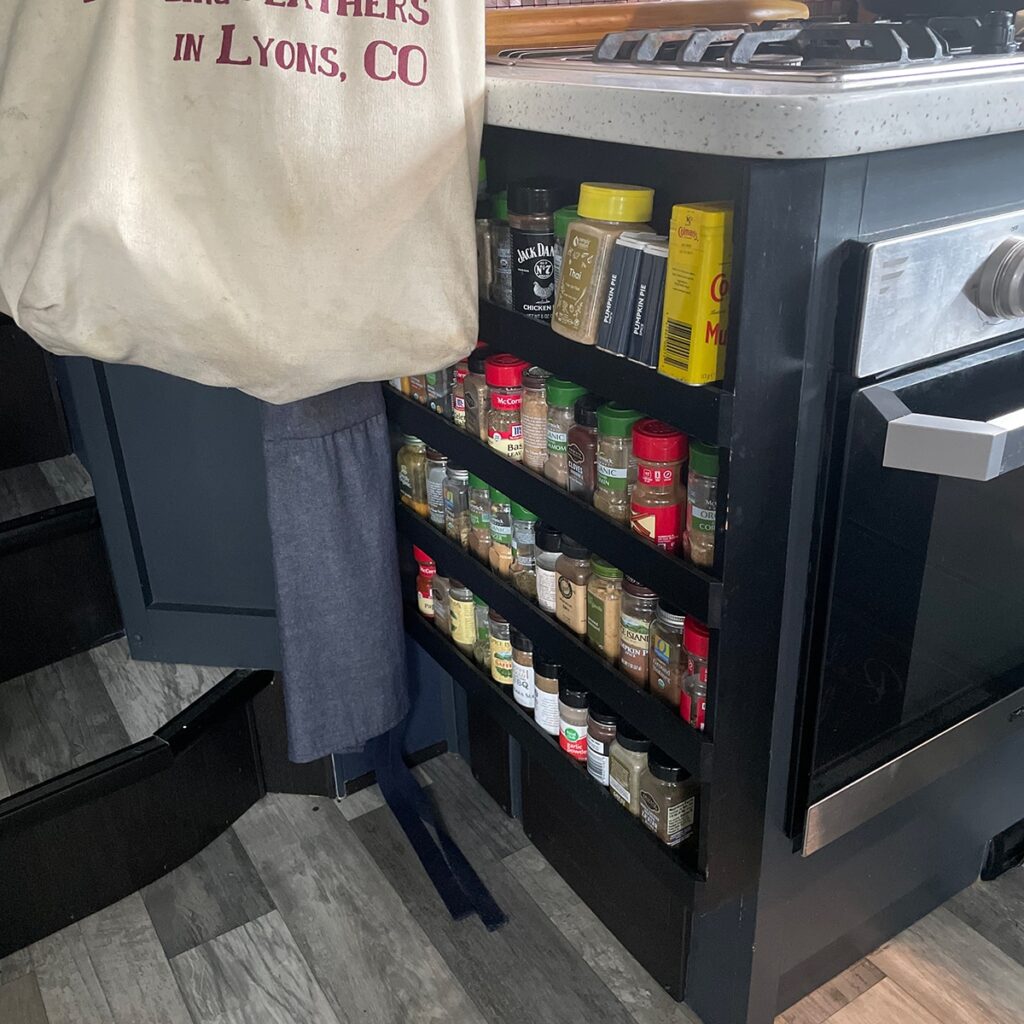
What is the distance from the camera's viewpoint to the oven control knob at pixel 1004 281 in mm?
817

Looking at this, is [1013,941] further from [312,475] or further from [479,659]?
[312,475]

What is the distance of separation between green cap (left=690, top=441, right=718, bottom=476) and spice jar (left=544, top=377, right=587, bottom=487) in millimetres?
165

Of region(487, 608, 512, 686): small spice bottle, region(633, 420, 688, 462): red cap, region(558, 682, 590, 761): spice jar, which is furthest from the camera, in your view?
region(487, 608, 512, 686): small spice bottle

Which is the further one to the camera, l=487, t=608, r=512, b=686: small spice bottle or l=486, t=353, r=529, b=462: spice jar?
l=487, t=608, r=512, b=686: small spice bottle

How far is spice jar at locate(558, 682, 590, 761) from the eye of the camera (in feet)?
3.61

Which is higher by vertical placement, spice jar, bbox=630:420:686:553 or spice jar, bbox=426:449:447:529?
spice jar, bbox=630:420:686:553

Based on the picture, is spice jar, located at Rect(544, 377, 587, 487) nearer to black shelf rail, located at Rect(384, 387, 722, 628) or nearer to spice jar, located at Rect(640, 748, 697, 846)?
black shelf rail, located at Rect(384, 387, 722, 628)

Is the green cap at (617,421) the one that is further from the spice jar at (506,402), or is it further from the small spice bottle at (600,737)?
the small spice bottle at (600,737)

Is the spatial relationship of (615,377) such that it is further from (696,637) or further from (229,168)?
(229,168)

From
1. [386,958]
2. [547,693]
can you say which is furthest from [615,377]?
[386,958]

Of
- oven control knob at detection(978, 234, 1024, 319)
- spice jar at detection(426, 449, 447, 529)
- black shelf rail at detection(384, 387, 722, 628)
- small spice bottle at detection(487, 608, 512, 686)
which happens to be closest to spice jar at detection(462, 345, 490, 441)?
black shelf rail at detection(384, 387, 722, 628)

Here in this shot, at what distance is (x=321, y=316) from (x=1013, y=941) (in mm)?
1164

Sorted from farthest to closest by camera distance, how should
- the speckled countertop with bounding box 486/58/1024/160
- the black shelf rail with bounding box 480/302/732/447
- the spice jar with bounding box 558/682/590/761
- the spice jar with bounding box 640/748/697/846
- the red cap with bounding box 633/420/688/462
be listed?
1. the spice jar with bounding box 558/682/590/761
2. the spice jar with bounding box 640/748/697/846
3. the red cap with bounding box 633/420/688/462
4. the black shelf rail with bounding box 480/302/732/447
5. the speckled countertop with bounding box 486/58/1024/160

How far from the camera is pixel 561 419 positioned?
3.31 feet
